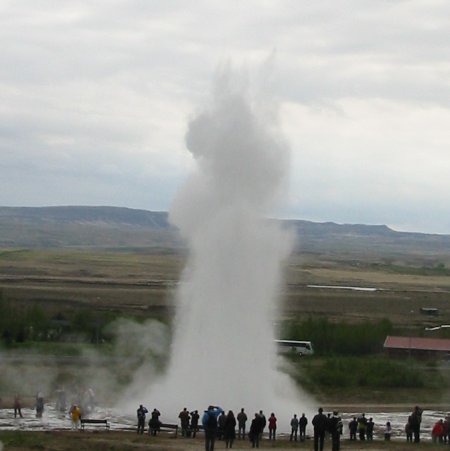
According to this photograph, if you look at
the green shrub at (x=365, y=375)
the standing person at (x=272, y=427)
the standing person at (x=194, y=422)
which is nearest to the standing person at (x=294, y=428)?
the standing person at (x=272, y=427)

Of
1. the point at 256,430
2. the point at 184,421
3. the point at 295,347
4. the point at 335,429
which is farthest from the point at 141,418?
the point at 295,347

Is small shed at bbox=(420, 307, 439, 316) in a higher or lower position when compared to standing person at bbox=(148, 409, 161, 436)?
higher

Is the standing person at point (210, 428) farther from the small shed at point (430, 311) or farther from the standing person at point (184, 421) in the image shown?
the small shed at point (430, 311)

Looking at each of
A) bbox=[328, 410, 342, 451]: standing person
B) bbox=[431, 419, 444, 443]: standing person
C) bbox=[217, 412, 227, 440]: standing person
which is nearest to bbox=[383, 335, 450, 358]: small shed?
bbox=[431, 419, 444, 443]: standing person

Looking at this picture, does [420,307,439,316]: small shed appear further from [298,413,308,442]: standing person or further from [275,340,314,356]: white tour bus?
[298,413,308,442]: standing person

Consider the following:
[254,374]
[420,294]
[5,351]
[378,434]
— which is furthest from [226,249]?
[420,294]

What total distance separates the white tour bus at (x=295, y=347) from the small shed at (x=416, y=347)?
3.59 m

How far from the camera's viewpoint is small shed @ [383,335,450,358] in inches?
1729

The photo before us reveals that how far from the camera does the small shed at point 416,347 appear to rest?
43.9m

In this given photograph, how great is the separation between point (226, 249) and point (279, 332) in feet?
68.9

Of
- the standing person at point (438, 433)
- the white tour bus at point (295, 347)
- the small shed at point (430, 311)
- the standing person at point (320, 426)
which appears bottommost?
the standing person at point (438, 433)

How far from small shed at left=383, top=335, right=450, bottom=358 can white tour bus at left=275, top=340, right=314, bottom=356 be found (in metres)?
3.59

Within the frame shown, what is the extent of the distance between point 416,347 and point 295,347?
5374 millimetres

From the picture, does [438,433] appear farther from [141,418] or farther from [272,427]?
[141,418]
